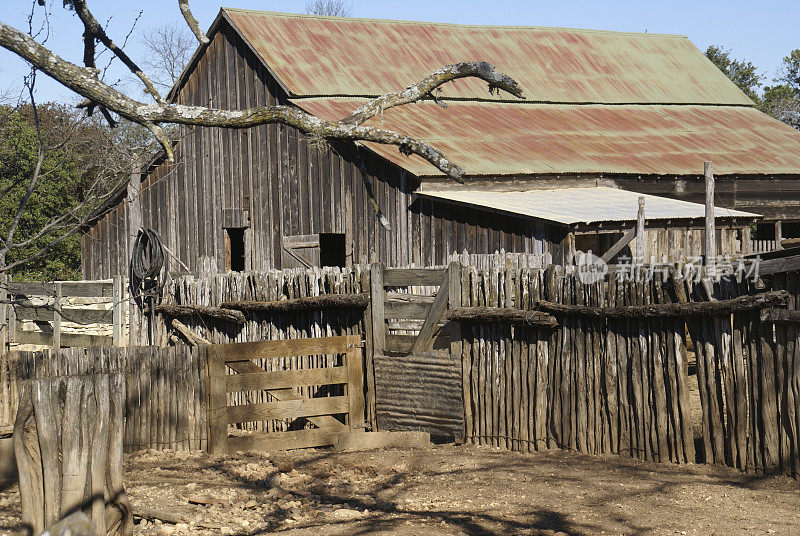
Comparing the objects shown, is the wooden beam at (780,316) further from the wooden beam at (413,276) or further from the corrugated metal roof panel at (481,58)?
the corrugated metal roof panel at (481,58)

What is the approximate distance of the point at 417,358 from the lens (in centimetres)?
1072

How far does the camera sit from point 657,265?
8766 mm

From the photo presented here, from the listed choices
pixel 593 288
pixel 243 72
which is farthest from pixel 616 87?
pixel 593 288

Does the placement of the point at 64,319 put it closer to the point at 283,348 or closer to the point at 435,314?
the point at 283,348

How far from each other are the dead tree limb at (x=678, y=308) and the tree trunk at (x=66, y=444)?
514 centimetres

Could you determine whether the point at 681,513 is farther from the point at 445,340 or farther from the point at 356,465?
the point at 445,340

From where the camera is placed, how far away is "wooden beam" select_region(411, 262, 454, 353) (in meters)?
10.3

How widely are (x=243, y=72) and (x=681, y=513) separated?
17214 mm

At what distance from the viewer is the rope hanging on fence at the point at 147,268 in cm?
1378

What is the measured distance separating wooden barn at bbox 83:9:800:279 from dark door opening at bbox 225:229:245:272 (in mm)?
56

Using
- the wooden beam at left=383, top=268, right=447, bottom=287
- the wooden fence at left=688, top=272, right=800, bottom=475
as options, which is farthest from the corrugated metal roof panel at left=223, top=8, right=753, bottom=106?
the wooden fence at left=688, top=272, right=800, bottom=475

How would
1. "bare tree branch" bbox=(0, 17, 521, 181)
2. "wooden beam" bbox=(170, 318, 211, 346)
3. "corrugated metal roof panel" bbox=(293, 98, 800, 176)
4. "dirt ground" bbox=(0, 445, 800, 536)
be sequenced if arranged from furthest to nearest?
1. "corrugated metal roof panel" bbox=(293, 98, 800, 176)
2. "wooden beam" bbox=(170, 318, 211, 346)
3. "bare tree branch" bbox=(0, 17, 521, 181)
4. "dirt ground" bbox=(0, 445, 800, 536)

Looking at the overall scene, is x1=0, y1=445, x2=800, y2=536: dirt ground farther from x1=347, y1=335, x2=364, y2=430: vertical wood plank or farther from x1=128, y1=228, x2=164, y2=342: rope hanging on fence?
x1=128, y1=228, x2=164, y2=342: rope hanging on fence

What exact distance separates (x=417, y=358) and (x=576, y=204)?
6833 millimetres
